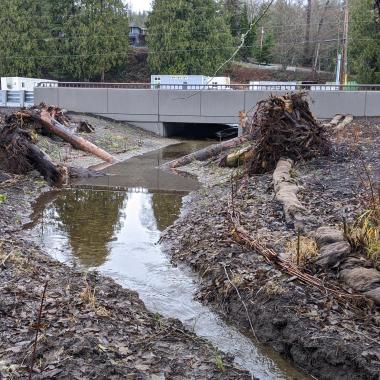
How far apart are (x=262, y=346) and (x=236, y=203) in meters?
5.33

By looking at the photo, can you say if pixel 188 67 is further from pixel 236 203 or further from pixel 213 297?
pixel 213 297

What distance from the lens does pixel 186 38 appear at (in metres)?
46.2

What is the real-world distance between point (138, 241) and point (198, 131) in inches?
903

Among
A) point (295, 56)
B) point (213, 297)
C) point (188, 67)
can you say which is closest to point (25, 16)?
point (188, 67)

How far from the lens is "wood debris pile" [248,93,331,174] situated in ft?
44.8

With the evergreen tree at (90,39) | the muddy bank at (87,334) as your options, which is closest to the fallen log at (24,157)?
the muddy bank at (87,334)

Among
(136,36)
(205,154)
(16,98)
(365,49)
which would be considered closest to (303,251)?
(205,154)

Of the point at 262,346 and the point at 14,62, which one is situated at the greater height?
the point at 14,62

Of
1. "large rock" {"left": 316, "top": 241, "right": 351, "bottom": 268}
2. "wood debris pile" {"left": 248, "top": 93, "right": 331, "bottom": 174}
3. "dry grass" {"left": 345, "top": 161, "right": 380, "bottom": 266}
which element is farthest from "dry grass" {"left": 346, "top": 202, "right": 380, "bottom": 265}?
"wood debris pile" {"left": 248, "top": 93, "right": 331, "bottom": 174}

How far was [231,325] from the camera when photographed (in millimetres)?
6203

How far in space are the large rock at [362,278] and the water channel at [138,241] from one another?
47.2 inches

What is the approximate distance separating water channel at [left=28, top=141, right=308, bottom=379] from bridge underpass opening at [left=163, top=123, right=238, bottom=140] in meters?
12.6

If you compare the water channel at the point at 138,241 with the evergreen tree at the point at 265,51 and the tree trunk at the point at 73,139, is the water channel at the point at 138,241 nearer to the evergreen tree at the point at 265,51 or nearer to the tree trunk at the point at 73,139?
the tree trunk at the point at 73,139

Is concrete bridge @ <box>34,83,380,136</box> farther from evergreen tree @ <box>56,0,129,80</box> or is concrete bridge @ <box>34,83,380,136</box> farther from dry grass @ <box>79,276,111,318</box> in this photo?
dry grass @ <box>79,276,111,318</box>
